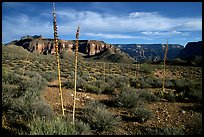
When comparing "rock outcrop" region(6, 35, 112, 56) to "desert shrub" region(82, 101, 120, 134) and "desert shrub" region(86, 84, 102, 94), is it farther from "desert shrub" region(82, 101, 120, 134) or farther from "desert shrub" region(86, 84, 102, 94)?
"desert shrub" region(82, 101, 120, 134)

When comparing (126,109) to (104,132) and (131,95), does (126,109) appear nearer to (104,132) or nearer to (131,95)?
(131,95)

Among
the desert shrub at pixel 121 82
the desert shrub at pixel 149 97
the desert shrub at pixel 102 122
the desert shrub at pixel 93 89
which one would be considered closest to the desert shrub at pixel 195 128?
the desert shrub at pixel 102 122

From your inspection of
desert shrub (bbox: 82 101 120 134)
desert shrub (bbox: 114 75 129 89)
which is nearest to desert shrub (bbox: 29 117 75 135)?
desert shrub (bbox: 82 101 120 134)

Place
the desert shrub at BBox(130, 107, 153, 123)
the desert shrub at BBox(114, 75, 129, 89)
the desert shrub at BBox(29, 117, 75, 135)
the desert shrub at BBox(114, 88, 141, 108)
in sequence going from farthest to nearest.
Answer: the desert shrub at BBox(114, 75, 129, 89) < the desert shrub at BBox(114, 88, 141, 108) < the desert shrub at BBox(130, 107, 153, 123) < the desert shrub at BBox(29, 117, 75, 135)

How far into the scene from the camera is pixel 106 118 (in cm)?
655

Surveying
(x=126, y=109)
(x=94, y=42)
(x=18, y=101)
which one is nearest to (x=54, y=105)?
(x=18, y=101)

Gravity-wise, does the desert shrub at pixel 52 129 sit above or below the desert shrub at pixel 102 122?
above

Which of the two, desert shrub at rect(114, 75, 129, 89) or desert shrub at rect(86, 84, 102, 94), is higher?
desert shrub at rect(86, 84, 102, 94)

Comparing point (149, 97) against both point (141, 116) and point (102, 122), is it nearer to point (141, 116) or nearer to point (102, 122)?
point (141, 116)

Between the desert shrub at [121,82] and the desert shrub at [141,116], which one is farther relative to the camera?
the desert shrub at [121,82]

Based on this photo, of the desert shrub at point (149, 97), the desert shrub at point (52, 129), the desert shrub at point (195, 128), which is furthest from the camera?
the desert shrub at point (149, 97)

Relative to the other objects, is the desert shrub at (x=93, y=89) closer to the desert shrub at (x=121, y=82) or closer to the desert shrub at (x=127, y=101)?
the desert shrub at (x=121, y=82)

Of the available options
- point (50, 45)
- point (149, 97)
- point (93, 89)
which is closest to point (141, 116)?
point (149, 97)

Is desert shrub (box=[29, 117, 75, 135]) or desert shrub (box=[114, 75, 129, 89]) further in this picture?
desert shrub (box=[114, 75, 129, 89])
